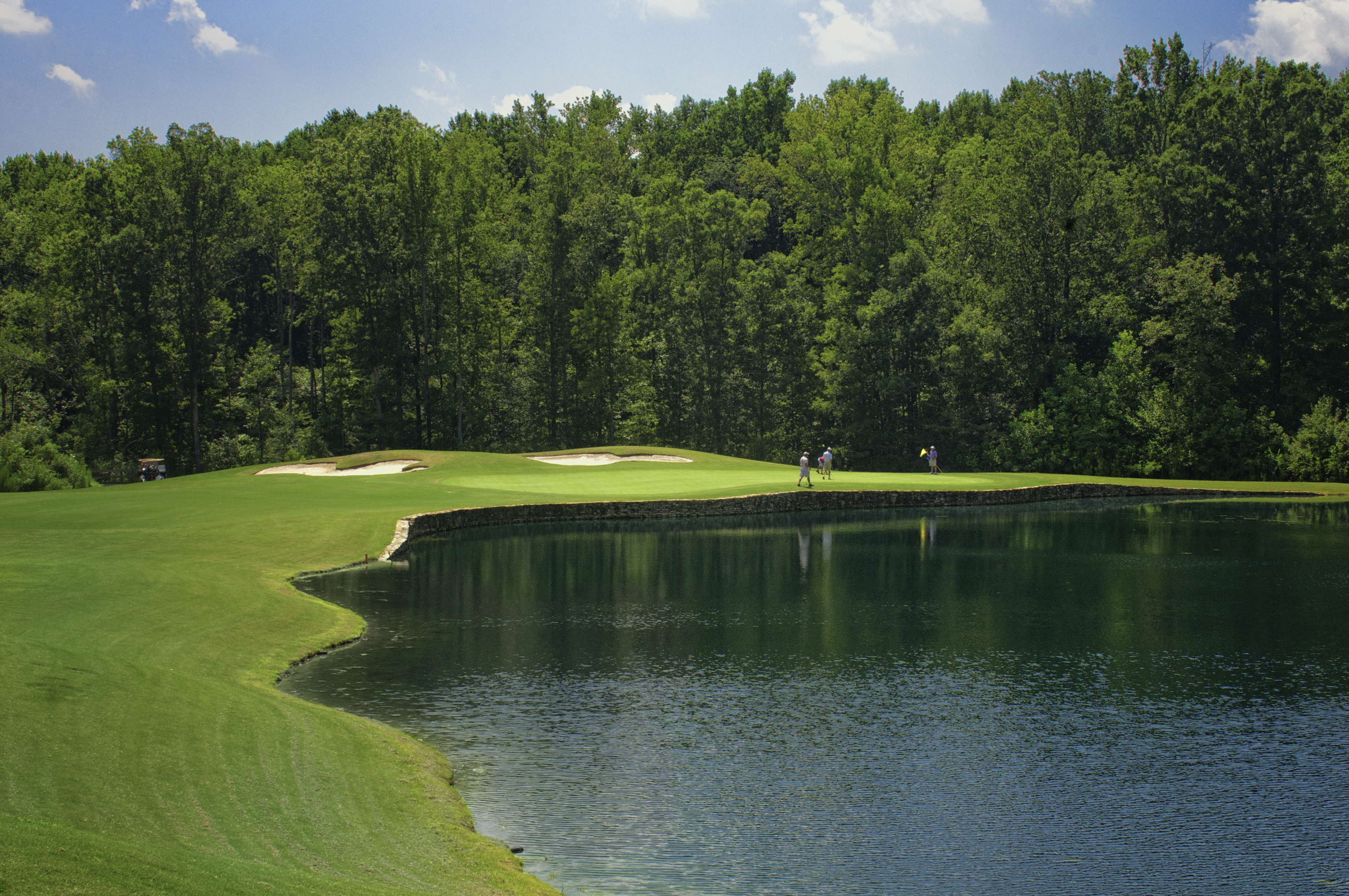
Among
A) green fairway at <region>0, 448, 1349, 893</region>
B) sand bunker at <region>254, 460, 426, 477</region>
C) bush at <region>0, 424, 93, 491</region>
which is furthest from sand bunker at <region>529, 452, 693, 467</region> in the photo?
green fairway at <region>0, 448, 1349, 893</region>

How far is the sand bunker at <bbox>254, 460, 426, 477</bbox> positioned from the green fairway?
68.3 ft

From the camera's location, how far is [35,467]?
4128 cm

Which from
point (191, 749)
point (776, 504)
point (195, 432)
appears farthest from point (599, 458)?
point (191, 749)

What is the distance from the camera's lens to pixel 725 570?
28.8 metres

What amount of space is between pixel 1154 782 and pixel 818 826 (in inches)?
180

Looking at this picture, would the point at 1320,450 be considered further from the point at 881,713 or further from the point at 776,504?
the point at 881,713

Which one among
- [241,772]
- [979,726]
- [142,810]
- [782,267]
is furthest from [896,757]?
[782,267]

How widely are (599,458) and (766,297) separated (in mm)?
23092

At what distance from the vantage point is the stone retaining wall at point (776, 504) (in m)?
36.9

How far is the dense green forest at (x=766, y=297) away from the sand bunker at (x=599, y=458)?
16.0 meters

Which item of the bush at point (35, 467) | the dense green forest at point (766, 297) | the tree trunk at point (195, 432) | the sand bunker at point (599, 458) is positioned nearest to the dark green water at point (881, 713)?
the bush at point (35, 467)

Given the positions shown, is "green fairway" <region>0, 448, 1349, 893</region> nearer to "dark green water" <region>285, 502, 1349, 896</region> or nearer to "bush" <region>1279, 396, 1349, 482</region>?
"dark green water" <region>285, 502, 1349, 896</region>

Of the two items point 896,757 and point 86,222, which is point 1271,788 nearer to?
point 896,757

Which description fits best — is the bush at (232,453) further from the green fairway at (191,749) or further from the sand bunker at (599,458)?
the green fairway at (191,749)
